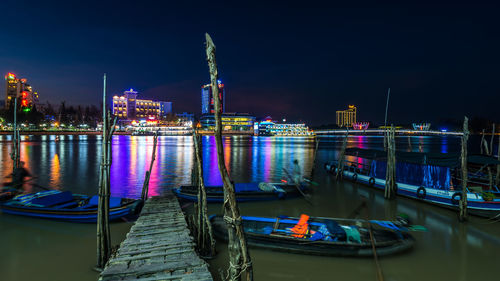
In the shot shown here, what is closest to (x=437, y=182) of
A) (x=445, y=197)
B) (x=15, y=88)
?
(x=445, y=197)

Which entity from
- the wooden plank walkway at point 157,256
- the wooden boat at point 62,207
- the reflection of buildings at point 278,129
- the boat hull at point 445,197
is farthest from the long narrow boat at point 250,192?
the reflection of buildings at point 278,129

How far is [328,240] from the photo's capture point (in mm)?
7641

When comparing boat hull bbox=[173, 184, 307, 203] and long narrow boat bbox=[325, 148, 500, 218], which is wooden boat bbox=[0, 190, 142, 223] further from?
long narrow boat bbox=[325, 148, 500, 218]

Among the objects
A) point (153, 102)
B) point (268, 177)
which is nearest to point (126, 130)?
point (153, 102)

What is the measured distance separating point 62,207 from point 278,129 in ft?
577

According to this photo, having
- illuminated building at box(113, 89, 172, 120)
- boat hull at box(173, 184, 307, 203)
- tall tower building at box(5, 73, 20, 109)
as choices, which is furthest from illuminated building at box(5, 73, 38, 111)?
boat hull at box(173, 184, 307, 203)

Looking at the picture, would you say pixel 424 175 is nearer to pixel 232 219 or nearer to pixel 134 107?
pixel 232 219

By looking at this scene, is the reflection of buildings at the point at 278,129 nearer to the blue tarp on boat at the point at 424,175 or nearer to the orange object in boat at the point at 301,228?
the blue tarp on boat at the point at 424,175

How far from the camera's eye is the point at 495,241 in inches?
370

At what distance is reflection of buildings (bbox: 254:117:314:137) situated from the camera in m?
176

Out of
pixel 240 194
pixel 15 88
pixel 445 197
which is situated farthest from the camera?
pixel 15 88

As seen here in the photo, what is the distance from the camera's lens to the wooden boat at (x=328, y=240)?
24.6 feet

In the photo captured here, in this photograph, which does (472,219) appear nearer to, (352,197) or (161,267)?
(352,197)

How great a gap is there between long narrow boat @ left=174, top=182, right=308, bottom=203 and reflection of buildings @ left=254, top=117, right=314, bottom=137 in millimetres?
159415
